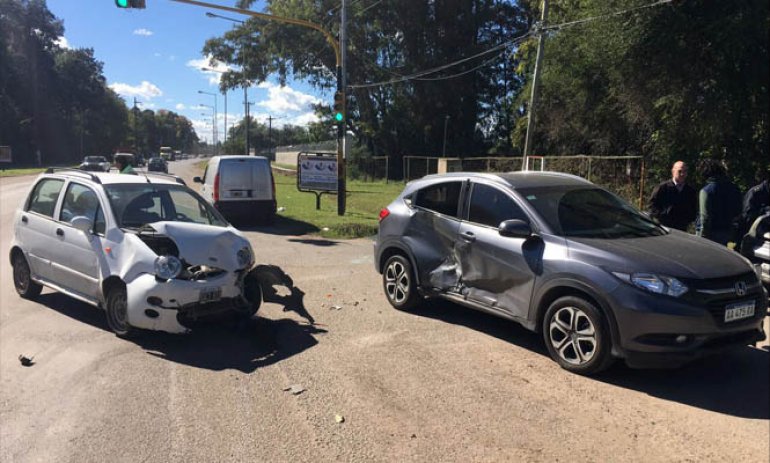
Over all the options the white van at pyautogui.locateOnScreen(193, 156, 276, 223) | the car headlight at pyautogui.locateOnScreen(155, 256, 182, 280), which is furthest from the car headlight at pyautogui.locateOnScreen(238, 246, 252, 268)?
the white van at pyautogui.locateOnScreen(193, 156, 276, 223)

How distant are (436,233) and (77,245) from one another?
13.2 ft

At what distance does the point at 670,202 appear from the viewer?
7.14 meters

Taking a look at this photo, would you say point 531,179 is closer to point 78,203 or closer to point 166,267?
point 166,267

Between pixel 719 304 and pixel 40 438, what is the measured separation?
5108 millimetres

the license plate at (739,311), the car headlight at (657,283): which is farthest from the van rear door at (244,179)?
the license plate at (739,311)

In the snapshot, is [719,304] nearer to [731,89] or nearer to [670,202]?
[670,202]

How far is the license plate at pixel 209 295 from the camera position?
5.49 meters

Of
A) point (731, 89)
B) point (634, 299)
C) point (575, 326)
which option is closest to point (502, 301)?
point (575, 326)

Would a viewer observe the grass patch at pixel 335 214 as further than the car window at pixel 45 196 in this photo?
Yes

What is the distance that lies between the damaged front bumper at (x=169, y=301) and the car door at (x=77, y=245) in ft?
2.77

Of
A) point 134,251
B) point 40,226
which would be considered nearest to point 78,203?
point 40,226

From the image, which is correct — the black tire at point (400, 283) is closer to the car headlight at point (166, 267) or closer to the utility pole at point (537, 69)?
the car headlight at point (166, 267)

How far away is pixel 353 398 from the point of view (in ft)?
14.7

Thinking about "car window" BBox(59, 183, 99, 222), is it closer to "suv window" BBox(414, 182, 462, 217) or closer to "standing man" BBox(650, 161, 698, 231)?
"suv window" BBox(414, 182, 462, 217)
